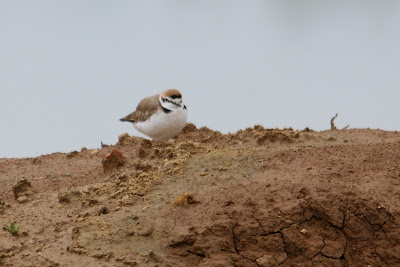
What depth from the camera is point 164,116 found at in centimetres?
1105

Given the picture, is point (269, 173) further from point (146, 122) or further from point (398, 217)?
point (146, 122)

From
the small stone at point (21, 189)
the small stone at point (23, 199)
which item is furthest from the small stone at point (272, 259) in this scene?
the small stone at point (21, 189)

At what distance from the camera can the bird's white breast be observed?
1105 centimetres

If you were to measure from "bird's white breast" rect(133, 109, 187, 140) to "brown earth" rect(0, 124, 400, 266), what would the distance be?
4.76ft

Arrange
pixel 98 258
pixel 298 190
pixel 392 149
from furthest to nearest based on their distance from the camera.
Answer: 1. pixel 392 149
2. pixel 298 190
3. pixel 98 258

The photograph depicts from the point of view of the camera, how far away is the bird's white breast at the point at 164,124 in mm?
11055

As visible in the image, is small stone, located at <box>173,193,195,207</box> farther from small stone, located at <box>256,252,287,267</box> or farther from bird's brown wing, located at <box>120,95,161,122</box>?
bird's brown wing, located at <box>120,95,161,122</box>

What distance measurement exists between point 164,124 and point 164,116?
0.12 meters

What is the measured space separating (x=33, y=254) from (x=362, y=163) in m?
3.81

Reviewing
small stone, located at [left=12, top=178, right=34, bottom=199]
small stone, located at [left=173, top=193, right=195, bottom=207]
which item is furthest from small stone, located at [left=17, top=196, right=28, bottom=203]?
small stone, located at [left=173, top=193, right=195, bottom=207]

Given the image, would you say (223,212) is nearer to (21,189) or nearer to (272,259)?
(272,259)

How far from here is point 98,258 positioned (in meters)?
7.61

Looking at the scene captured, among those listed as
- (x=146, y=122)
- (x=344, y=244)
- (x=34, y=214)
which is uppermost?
(x=146, y=122)

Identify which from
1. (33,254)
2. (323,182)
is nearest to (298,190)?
(323,182)
